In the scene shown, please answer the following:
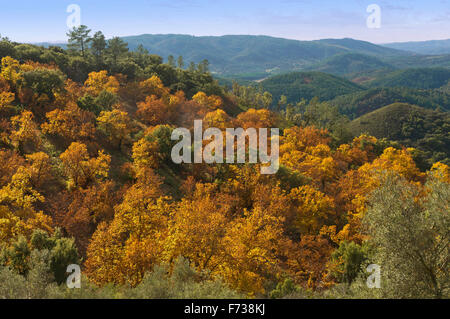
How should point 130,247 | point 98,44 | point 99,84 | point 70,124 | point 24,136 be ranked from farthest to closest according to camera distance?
point 98,44, point 99,84, point 70,124, point 24,136, point 130,247

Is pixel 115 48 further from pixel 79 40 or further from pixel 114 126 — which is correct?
pixel 114 126

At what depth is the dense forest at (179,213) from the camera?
24.9 m

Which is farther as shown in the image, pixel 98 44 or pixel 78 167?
pixel 98 44

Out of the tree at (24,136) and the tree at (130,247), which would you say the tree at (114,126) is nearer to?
the tree at (24,136)

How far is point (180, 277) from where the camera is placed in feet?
88.9

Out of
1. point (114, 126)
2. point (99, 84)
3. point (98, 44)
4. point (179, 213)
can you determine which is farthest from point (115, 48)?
point (179, 213)

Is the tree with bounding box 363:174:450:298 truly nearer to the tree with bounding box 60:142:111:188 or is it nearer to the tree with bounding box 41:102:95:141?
the tree with bounding box 60:142:111:188

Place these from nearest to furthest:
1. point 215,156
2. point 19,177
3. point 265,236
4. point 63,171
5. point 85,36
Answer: point 265,236, point 19,177, point 63,171, point 215,156, point 85,36

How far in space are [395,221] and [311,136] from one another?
2929 inches

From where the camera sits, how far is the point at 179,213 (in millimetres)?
39094

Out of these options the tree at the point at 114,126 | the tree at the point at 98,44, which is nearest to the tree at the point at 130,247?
the tree at the point at 114,126

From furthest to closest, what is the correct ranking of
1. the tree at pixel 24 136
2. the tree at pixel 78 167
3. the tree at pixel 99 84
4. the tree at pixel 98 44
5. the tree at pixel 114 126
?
the tree at pixel 98 44
the tree at pixel 99 84
the tree at pixel 114 126
the tree at pixel 24 136
the tree at pixel 78 167
